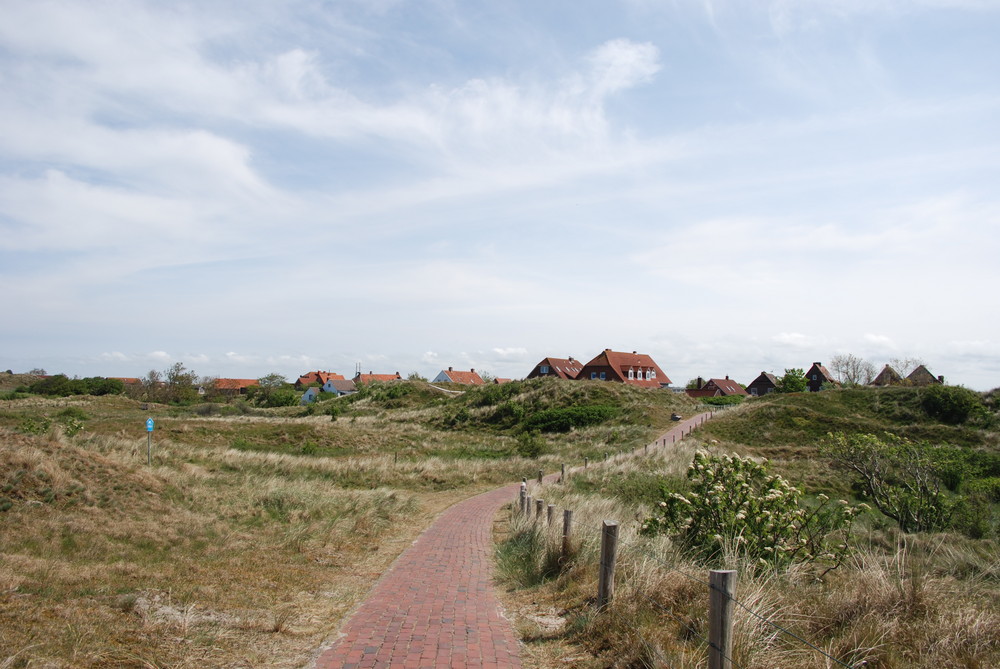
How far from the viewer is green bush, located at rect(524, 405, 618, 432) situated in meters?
48.1

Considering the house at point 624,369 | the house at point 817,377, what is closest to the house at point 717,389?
the house at point 817,377

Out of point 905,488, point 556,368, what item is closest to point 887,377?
point 556,368

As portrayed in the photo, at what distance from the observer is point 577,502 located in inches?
526

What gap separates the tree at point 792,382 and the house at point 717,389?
15105 mm

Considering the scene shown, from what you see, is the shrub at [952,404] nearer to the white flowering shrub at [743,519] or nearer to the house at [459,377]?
the white flowering shrub at [743,519]

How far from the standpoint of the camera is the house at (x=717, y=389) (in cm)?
10150

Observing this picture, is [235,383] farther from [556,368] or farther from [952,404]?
[952,404]

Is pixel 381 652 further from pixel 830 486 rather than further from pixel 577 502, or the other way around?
pixel 830 486

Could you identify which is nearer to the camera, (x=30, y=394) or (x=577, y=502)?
(x=577, y=502)

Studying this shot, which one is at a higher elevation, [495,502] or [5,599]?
[5,599]

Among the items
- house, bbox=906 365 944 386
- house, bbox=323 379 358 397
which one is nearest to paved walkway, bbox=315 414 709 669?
house, bbox=906 365 944 386

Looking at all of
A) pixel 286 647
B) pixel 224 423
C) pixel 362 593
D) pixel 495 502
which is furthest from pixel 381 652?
pixel 224 423

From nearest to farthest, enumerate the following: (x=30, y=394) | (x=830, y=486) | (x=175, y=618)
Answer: (x=175, y=618) → (x=830, y=486) → (x=30, y=394)

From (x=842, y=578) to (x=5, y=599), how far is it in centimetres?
790
